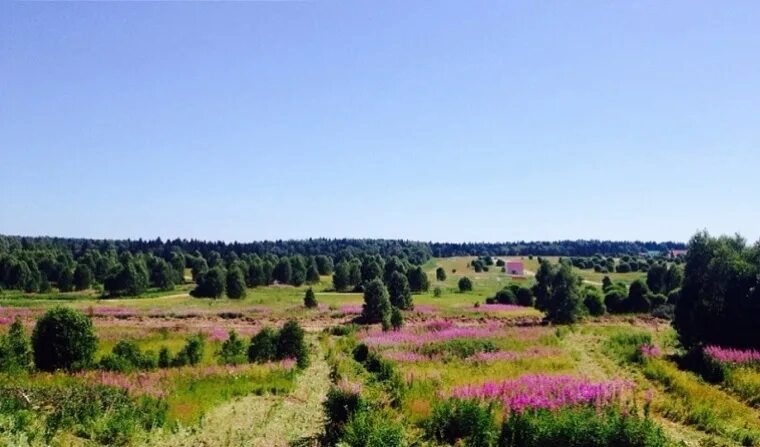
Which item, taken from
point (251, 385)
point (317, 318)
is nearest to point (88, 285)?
point (317, 318)

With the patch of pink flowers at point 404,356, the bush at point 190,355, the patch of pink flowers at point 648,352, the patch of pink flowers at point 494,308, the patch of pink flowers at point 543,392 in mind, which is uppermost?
the patch of pink flowers at point 543,392

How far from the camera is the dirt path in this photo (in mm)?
14266

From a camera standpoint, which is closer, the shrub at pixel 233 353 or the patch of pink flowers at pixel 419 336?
the shrub at pixel 233 353

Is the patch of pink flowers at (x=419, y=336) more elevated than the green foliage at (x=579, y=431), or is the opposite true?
→ the green foliage at (x=579, y=431)

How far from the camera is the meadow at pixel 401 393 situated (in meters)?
13.8

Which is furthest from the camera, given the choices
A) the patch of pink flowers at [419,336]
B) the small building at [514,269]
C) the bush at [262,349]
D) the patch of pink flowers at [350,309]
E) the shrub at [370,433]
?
the small building at [514,269]

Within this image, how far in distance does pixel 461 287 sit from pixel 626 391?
56.5 meters

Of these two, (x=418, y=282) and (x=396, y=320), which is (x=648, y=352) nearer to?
(x=396, y=320)

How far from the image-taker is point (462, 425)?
13977mm

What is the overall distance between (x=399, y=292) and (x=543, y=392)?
111 feet

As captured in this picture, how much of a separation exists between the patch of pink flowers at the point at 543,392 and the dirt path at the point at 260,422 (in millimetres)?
4474

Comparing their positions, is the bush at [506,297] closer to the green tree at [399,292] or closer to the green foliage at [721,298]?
the green tree at [399,292]

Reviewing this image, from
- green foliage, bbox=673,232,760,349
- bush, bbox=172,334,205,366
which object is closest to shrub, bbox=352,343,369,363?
bush, bbox=172,334,205,366

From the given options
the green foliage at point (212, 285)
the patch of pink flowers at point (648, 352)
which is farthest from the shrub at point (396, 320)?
the green foliage at point (212, 285)
